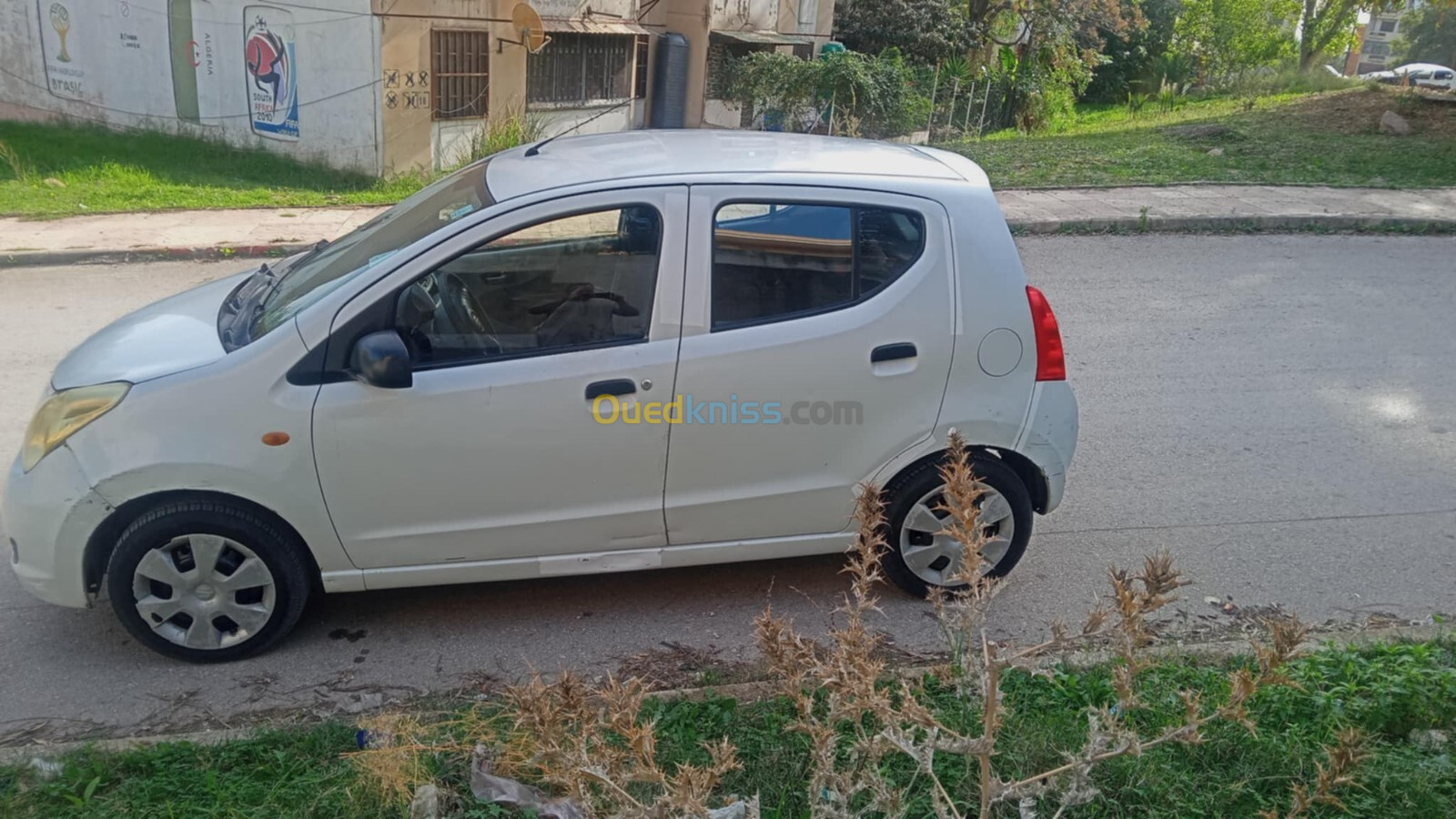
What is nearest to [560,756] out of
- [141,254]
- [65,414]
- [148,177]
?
[65,414]

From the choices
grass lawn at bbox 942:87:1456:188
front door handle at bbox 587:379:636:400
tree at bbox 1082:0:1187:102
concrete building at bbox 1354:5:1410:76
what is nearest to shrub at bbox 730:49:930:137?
grass lawn at bbox 942:87:1456:188

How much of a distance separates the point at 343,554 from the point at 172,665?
0.79 metres

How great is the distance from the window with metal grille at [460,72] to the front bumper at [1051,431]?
12.7 meters

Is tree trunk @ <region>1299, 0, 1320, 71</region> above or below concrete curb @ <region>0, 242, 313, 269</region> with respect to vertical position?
above

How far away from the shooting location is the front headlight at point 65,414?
3.87 m

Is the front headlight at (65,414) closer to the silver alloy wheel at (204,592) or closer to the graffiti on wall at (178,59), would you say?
the silver alloy wheel at (204,592)

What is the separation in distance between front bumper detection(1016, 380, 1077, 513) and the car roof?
0.99 metres

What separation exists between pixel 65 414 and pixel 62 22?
14.9 meters

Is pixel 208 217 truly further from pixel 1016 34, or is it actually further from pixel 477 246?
pixel 1016 34

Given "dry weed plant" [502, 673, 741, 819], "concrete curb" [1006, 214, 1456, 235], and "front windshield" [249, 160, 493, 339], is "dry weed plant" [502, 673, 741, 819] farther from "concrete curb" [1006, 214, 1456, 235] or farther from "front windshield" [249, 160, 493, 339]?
"concrete curb" [1006, 214, 1456, 235]

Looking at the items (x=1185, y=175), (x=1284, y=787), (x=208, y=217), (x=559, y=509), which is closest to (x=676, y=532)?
(x=559, y=509)

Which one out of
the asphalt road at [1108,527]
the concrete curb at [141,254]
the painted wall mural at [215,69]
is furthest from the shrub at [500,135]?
the asphalt road at [1108,527]

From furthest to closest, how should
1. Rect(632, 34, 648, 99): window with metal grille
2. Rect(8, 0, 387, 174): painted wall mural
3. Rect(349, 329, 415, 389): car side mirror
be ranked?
Rect(632, 34, 648, 99): window with metal grille → Rect(8, 0, 387, 174): painted wall mural → Rect(349, 329, 415, 389): car side mirror

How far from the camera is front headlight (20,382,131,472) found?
3.87 m
